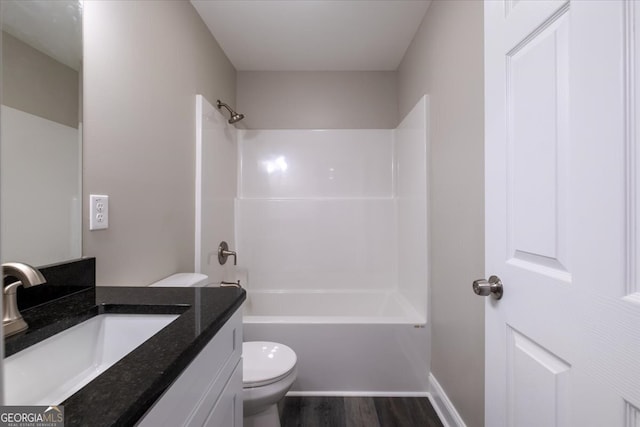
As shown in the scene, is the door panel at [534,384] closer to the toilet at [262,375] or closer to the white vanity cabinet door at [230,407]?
the white vanity cabinet door at [230,407]

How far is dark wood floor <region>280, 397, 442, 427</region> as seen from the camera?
67.5 inches

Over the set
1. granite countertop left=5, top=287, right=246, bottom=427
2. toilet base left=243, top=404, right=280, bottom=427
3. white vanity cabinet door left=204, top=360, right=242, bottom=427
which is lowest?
toilet base left=243, top=404, right=280, bottom=427

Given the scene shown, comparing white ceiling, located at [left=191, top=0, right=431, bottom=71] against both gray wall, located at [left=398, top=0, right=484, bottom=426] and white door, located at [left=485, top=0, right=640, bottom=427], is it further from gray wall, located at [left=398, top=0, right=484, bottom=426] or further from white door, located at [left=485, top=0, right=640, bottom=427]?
white door, located at [left=485, top=0, right=640, bottom=427]

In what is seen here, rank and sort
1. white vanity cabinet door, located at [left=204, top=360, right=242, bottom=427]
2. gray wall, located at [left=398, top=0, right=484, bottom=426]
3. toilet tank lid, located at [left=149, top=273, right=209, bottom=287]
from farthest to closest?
toilet tank lid, located at [left=149, top=273, right=209, bottom=287] < gray wall, located at [left=398, top=0, right=484, bottom=426] < white vanity cabinet door, located at [left=204, top=360, right=242, bottom=427]

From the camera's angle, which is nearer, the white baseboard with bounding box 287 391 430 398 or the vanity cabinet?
the vanity cabinet

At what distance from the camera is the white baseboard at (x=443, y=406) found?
1.56m

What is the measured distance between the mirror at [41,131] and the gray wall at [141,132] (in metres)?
0.05

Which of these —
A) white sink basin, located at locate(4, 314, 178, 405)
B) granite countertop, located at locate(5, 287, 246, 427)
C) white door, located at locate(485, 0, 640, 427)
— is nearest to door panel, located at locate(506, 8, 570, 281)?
white door, located at locate(485, 0, 640, 427)

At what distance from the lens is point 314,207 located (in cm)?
280

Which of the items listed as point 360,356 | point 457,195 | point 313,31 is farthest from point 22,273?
point 313,31

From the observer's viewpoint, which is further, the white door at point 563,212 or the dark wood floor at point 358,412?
the dark wood floor at point 358,412

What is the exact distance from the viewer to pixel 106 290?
1.09m

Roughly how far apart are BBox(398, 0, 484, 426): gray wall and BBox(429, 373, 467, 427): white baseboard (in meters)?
0.04

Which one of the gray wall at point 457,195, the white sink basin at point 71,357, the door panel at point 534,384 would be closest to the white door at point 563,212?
the door panel at point 534,384
